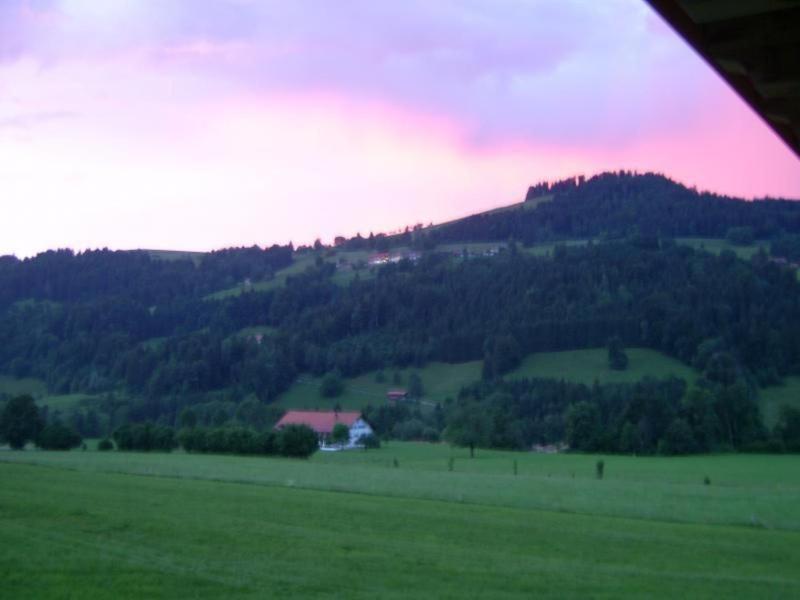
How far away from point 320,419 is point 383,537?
72.6 meters

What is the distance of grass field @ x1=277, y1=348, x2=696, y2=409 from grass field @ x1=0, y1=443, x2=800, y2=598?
6663 centimetres

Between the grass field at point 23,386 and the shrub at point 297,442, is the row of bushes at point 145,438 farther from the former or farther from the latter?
the grass field at point 23,386

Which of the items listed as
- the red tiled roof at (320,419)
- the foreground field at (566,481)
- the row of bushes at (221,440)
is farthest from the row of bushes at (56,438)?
the red tiled roof at (320,419)

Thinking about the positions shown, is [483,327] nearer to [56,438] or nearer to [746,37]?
[56,438]

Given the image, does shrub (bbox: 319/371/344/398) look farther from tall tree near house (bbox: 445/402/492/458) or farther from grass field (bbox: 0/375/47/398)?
tall tree near house (bbox: 445/402/492/458)

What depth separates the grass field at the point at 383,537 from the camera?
50.1ft

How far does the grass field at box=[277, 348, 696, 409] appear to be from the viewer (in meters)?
108

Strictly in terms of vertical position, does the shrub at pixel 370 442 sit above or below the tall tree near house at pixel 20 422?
below

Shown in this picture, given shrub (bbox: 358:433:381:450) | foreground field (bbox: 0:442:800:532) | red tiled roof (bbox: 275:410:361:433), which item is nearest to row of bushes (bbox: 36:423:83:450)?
foreground field (bbox: 0:442:800:532)

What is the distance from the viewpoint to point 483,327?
137375mm

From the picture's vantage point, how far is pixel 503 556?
18.8m

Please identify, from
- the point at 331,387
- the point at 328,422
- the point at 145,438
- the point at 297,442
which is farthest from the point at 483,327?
the point at 297,442

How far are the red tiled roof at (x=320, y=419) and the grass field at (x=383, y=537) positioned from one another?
152 ft

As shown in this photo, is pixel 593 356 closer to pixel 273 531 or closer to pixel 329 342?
pixel 329 342
